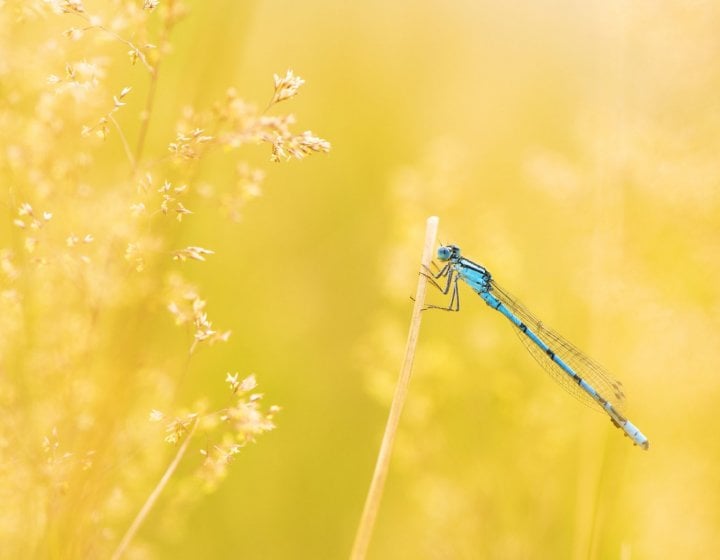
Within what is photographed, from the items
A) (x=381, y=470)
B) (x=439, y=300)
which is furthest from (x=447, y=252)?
(x=381, y=470)

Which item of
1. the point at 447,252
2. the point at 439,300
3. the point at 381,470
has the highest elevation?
the point at 439,300

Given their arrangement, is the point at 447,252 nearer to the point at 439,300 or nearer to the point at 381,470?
the point at 439,300

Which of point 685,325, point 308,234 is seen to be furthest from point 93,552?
point 308,234

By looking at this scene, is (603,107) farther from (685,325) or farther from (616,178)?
(685,325)

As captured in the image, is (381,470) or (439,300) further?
(439,300)

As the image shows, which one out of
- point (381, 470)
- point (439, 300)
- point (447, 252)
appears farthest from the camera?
point (439, 300)

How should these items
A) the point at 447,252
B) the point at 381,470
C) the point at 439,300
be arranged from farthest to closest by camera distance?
the point at 439,300 → the point at 447,252 → the point at 381,470
